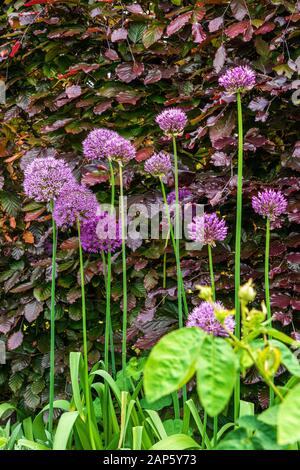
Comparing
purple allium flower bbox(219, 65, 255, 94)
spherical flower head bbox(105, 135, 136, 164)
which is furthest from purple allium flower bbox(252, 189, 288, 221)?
spherical flower head bbox(105, 135, 136, 164)

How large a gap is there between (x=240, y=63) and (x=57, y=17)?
2.56 feet

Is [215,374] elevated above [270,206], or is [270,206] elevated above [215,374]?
[270,206]

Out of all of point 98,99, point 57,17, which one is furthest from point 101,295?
point 57,17

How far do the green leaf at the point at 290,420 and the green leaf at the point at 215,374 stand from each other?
55mm

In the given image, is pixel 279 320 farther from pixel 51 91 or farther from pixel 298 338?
pixel 51 91

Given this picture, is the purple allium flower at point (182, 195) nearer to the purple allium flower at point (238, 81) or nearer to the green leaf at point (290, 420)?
the purple allium flower at point (238, 81)

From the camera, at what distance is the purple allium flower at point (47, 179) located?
1.43 metres

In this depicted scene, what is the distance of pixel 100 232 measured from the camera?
1677mm

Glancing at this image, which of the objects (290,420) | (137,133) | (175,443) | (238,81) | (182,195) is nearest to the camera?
(290,420)

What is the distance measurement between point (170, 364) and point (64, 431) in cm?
64

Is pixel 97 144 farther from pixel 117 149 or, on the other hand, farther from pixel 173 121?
pixel 173 121

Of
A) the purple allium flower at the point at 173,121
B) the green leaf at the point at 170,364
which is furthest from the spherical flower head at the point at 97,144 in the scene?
the green leaf at the point at 170,364

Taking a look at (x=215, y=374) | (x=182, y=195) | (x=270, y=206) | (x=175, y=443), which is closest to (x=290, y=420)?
(x=215, y=374)

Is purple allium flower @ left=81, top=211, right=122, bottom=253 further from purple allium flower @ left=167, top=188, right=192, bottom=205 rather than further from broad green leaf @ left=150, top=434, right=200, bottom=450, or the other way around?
broad green leaf @ left=150, top=434, right=200, bottom=450
